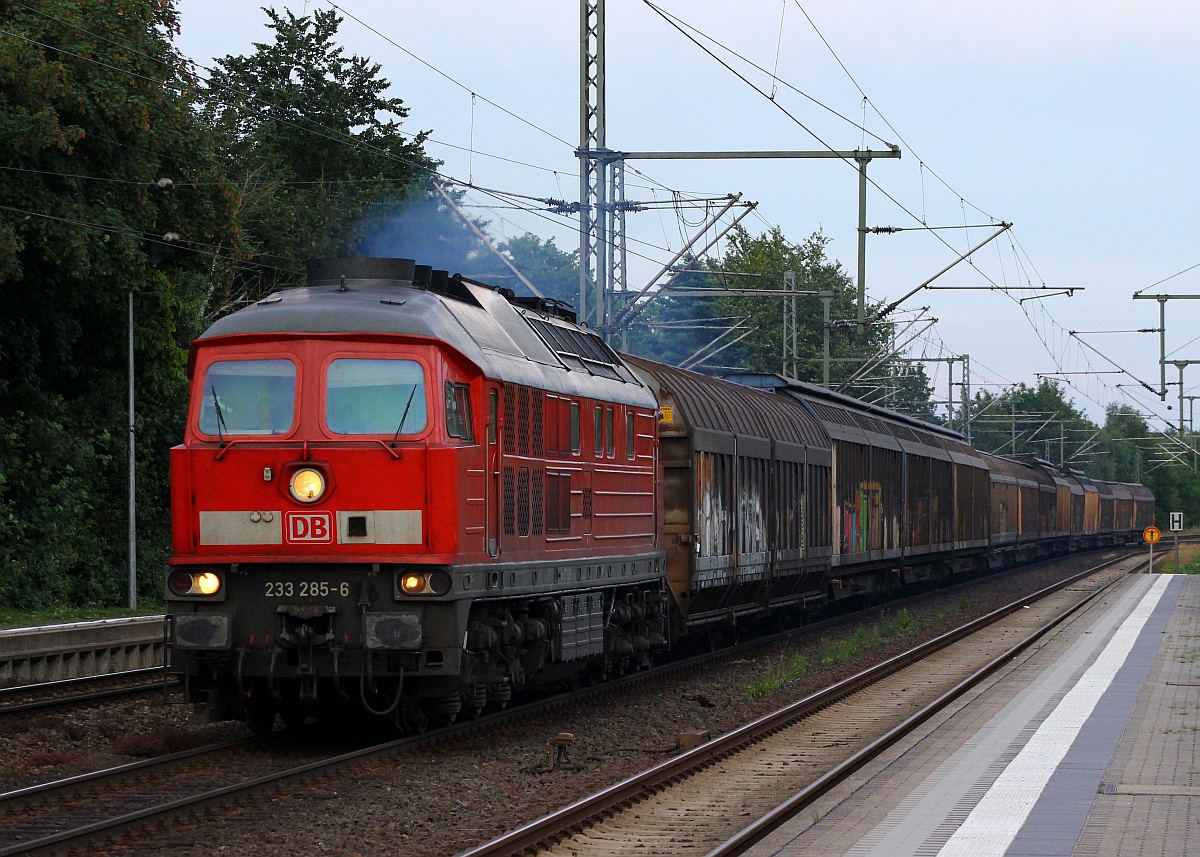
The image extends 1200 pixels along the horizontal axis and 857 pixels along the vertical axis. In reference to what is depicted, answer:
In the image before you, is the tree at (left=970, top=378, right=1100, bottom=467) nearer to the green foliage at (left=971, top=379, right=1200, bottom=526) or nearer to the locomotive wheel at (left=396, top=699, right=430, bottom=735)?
the green foliage at (left=971, top=379, right=1200, bottom=526)

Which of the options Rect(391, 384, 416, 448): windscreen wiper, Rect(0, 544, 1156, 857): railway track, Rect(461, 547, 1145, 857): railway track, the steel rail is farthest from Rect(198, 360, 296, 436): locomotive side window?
the steel rail

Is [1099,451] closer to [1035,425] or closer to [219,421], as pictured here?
[1035,425]

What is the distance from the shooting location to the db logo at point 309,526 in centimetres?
1251

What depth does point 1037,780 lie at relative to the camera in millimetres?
11219

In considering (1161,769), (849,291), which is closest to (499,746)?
(1161,769)

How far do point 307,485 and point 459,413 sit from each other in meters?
1.43

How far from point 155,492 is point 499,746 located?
22838 millimetres

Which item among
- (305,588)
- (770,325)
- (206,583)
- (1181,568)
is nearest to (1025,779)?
(305,588)

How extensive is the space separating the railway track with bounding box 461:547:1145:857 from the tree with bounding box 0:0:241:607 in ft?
48.9

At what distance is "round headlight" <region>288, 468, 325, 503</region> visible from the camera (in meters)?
12.5

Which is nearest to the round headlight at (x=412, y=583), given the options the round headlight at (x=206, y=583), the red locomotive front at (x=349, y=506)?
the red locomotive front at (x=349, y=506)

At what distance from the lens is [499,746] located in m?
13.8

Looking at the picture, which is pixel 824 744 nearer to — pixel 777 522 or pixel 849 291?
pixel 777 522

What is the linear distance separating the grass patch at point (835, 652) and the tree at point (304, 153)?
18.6m
